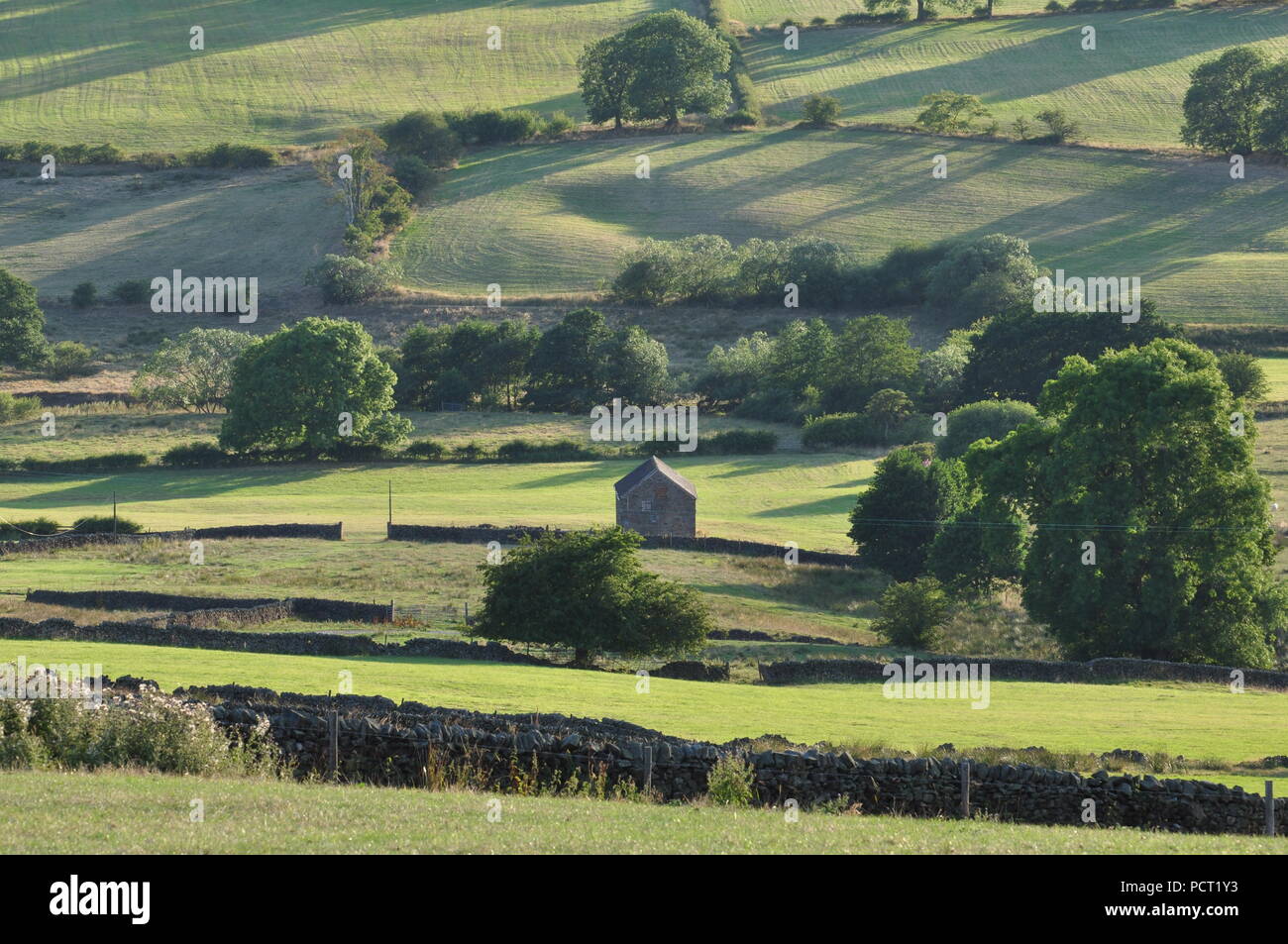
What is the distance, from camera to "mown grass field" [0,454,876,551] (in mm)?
72312

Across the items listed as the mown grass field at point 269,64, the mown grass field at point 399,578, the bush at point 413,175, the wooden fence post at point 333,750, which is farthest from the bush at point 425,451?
the mown grass field at point 269,64

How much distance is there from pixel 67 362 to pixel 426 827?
3839 inches

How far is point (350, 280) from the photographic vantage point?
4685 inches

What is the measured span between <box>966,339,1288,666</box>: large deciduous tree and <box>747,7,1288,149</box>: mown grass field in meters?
95.8

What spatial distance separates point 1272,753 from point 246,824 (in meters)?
22.4

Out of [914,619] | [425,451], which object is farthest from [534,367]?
[914,619]

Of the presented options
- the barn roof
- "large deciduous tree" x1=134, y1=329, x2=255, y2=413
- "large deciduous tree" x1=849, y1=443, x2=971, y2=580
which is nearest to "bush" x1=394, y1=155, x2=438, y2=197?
"large deciduous tree" x1=134, y1=329, x2=255, y2=413

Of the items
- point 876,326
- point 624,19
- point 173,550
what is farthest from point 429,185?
point 173,550

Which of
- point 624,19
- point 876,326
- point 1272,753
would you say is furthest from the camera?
point 624,19

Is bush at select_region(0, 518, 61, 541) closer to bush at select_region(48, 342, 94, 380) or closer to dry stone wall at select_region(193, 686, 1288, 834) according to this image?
bush at select_region(48, 342, 94, 380)

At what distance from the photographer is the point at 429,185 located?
14238 cm

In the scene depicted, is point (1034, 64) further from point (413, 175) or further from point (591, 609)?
point (591, 609)

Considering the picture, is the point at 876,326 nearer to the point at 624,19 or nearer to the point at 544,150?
the point at 544,150
